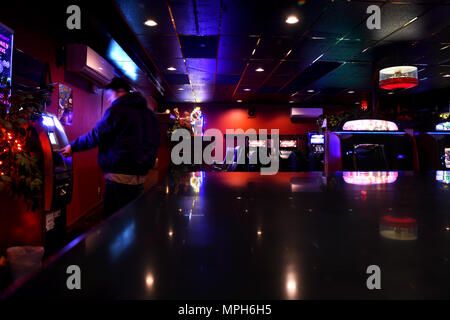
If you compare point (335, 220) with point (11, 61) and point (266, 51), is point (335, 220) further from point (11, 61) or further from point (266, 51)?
point (266, 51)

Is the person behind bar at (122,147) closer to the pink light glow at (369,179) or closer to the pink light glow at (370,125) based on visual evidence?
the pink light glow at (369,179)

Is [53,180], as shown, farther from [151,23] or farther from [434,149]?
[434,149]

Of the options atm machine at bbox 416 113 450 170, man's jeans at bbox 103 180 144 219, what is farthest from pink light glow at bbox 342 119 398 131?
man's jeans at bbox 103 180 144 219

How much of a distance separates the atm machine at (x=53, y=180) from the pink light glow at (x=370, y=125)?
3848 millimetres

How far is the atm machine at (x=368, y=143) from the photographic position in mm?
4211

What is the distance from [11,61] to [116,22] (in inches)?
81.3

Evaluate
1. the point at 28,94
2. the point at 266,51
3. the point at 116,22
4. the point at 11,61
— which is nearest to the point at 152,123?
the point at 28,94

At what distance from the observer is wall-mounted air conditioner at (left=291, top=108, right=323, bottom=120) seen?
403 inches

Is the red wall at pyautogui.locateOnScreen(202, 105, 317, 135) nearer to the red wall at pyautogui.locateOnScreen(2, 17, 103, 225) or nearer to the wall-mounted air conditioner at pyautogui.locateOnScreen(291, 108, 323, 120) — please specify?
the wall-mounted air conditioner at pyautogui.locateOnScreen(291, 108, 323, 120)

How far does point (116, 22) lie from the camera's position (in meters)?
4.05

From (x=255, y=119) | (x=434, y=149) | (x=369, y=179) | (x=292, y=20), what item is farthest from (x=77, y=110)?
(x=255, y=119)

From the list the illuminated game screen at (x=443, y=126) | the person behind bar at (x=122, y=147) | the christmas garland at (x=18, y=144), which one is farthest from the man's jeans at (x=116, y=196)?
the illuminated game screen at (x=443, y=126)

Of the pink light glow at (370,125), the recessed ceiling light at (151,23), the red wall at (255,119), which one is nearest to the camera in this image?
the recessed ceiling light at (151,23)

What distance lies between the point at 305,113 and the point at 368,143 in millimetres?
6012
